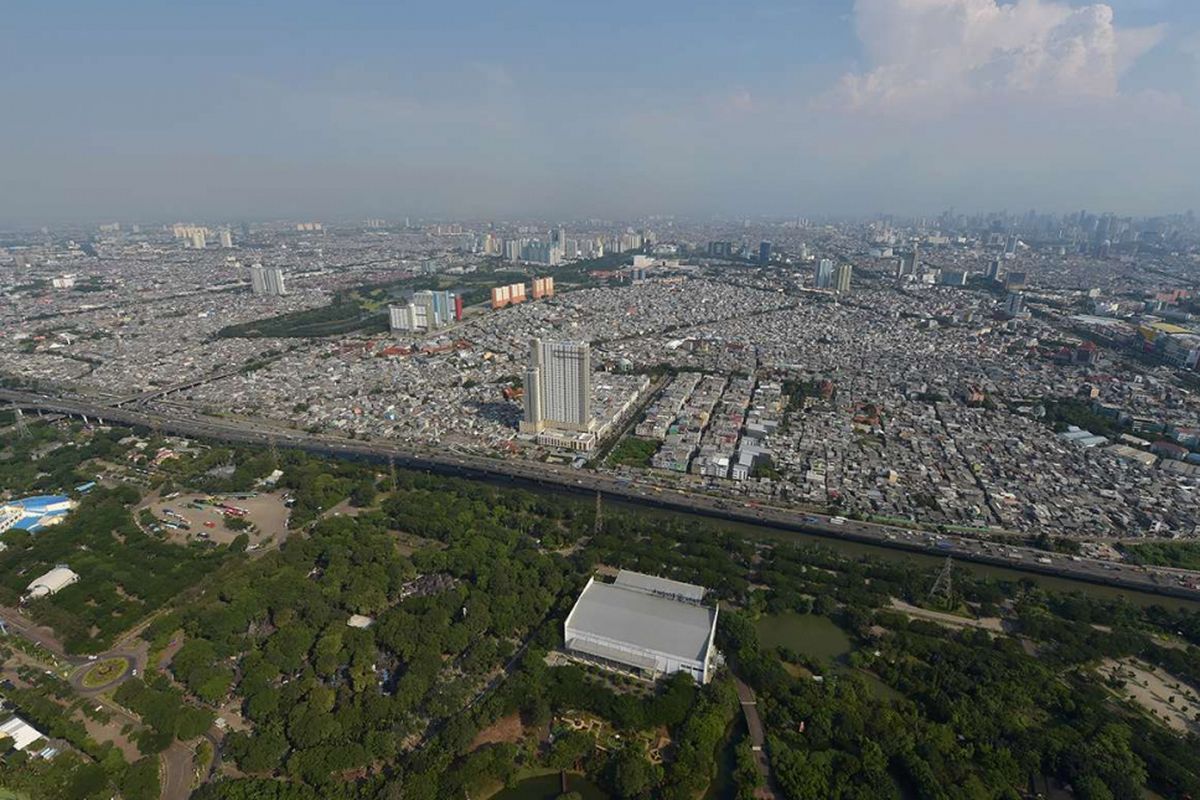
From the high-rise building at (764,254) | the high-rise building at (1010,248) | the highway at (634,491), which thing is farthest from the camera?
the high-rise building at (1010,248)

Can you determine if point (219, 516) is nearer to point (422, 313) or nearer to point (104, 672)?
point (104, 672)

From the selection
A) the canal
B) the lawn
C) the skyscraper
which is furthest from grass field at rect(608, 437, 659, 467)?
the skyscraper

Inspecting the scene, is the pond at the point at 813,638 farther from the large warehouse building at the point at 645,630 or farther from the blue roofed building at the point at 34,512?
the blue roofed building at the point at 34,512

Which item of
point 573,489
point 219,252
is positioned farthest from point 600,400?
point 219,252

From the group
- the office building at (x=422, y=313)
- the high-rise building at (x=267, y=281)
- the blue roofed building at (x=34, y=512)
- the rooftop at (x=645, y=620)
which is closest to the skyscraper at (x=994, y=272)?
the office building at (x=422, y=313)

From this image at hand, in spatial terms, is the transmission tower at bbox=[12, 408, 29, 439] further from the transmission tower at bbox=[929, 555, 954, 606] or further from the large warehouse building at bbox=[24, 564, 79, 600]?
the transmission tower at bbox=[929, 555, 954, 606]

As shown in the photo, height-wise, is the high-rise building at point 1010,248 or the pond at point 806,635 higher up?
the high-rise building at point 1010,248

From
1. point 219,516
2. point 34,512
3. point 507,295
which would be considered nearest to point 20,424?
point 34,512
